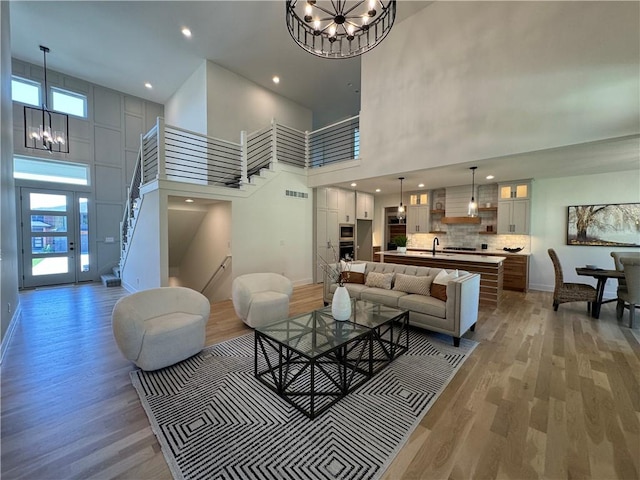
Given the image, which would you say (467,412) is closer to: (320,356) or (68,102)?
(320,356)

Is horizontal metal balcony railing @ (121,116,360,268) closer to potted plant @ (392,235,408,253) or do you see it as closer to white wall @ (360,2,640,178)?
white wall @ (360,2,640,178)

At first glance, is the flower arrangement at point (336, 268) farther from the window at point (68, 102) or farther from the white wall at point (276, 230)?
the window at point (68, 102)

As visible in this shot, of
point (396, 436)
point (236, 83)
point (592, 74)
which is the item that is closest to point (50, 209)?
point (236, 83)

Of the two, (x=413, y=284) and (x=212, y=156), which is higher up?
(x=212, y=156)

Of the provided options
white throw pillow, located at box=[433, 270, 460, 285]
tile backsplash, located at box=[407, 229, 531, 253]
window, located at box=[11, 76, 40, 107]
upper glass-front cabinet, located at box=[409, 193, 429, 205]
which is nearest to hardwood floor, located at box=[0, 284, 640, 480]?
white throw pillow, located at box=[433, 270, 460, 285]

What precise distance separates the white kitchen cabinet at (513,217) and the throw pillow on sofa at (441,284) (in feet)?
13.3

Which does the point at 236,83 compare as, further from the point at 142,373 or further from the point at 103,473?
the point at 103,473

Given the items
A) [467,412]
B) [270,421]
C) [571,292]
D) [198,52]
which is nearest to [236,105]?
[198,52]

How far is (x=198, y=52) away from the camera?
6285mm

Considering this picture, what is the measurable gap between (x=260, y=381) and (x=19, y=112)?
29.8 feet

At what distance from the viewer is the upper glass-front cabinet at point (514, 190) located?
6.52m

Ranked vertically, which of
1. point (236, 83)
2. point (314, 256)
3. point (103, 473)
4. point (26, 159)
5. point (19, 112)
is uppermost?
point (236, 83)

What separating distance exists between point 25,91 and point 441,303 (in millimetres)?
10616

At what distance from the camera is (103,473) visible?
5.30 ft
